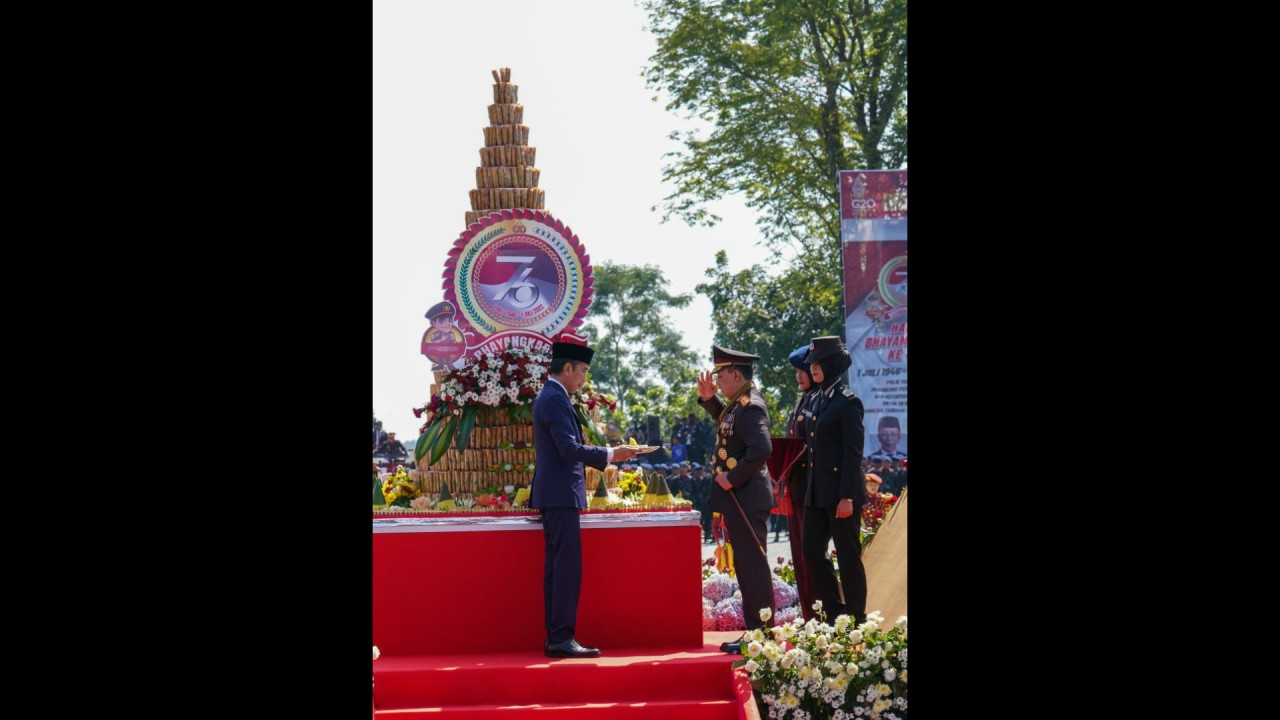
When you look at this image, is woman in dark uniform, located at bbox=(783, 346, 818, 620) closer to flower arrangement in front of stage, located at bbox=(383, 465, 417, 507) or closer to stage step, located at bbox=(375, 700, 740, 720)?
stage step, located at bbox=(375, 700, 740, 720)

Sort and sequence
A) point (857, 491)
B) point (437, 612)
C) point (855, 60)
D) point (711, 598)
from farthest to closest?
point (855, 60)
point (711, 598)
point (437, 612)
point (857, 491)

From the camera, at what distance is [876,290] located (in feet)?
46.8

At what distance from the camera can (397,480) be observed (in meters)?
8.21

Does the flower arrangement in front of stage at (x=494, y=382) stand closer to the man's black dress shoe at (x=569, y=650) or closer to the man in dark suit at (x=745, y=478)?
the man in dark suit at (x=745, y=478)

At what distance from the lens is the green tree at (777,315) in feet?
70.7

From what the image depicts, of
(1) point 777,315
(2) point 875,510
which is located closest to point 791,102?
(1) point 777,315

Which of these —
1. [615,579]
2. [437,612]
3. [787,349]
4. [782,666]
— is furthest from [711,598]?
[787,349]

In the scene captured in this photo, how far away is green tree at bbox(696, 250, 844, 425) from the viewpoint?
848 inches

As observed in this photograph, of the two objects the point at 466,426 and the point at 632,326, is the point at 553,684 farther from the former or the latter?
the point at 632,326

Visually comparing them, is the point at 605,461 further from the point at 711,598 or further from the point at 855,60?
the point at 855,60

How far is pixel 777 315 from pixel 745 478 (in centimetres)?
1538

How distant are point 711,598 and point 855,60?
14.6m

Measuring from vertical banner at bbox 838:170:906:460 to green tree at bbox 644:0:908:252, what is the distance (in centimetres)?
621

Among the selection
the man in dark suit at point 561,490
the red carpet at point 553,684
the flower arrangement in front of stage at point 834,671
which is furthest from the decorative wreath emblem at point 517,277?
the flower arrangement in front of stage at point 834,671
